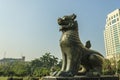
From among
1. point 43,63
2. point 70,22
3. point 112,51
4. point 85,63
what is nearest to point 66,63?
point 85,63

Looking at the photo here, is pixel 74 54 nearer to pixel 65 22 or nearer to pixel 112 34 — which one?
pixel 65 22

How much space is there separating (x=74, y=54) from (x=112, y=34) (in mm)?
88405

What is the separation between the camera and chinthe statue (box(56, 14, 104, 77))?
9.31 metres

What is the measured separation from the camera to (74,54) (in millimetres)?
9336

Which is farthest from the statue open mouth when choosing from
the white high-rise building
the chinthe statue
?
the white high-rise building

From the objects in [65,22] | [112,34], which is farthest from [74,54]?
[112,34]

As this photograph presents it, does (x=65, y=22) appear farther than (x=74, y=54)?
Yes

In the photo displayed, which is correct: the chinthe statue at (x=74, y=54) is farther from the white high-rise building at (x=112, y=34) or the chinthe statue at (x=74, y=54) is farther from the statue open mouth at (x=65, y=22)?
the white high-rise building at (x=112, y=34)

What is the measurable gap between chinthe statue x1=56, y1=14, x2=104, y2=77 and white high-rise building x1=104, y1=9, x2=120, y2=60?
79503mm

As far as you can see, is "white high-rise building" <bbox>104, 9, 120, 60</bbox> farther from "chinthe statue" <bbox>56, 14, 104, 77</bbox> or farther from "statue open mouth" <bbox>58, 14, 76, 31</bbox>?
"statue open mouth" <bbox>58, 14, 76, 31</bbox>

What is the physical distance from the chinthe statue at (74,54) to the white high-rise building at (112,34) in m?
79.5

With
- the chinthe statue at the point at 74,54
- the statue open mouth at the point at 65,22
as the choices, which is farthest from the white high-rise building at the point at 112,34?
the statue open mouth at the point at 65,22

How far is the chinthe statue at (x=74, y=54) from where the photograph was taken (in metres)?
9.31

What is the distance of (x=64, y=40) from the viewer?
31.1 ft
